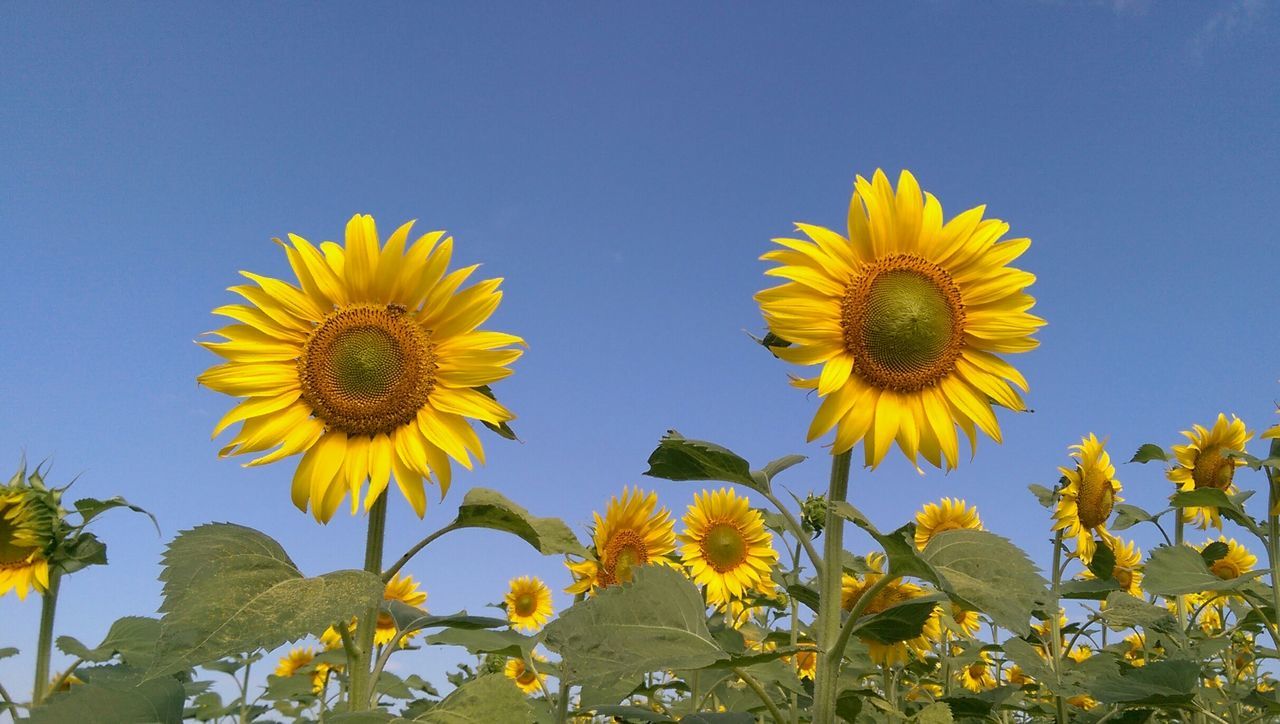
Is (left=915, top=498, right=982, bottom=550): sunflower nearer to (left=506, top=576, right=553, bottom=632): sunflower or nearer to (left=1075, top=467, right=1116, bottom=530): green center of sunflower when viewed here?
(left=1075, top=467, right=1116, bottom=530): green center of sunflower

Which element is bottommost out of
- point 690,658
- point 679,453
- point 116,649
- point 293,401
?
point 690,658

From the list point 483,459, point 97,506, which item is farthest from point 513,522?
point 97,506

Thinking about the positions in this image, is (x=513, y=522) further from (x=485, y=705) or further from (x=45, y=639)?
(x=45, y=639)

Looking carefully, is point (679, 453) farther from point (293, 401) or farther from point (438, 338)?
point (293, 401)

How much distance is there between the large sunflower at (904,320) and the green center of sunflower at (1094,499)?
4172 mm

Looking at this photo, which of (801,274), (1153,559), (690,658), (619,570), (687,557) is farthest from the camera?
(687,557)

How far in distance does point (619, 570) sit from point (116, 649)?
2727mm

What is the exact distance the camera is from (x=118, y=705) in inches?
118

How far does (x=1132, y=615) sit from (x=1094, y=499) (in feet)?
6.01

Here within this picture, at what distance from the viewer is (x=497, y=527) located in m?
2.98

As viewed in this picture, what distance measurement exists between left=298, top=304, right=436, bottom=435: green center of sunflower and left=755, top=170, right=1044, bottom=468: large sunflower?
1214mm

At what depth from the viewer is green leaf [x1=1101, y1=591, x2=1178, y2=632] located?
5.32 m

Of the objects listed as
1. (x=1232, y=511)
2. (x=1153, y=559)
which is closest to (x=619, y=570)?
(x=1153, y=559)

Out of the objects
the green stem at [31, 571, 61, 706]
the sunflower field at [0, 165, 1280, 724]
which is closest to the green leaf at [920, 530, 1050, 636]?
the sunflower field at [0, 165, 1280, 724]
